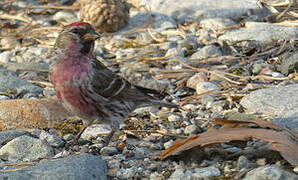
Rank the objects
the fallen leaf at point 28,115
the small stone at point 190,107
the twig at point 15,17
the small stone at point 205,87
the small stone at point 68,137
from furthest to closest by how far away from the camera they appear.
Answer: the twig at point 15,17, the small stone at point 205,87, the small stone at point 190,107, the fallen leaf at point 28,115, the small stone at point 68,137

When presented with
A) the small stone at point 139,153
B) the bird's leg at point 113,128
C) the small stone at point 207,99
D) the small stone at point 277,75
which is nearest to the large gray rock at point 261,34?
the small stone at point 277,75

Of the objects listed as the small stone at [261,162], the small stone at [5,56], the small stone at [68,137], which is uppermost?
the small stone at [261,162]

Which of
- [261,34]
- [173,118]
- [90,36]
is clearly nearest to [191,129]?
[173,118]

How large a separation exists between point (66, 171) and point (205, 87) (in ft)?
7.76

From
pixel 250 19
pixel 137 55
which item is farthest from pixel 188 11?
pixel 137 55

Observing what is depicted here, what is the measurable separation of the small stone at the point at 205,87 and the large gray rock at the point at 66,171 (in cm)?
204

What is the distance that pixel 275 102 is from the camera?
4367 millimetres

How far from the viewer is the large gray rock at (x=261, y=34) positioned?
616cm

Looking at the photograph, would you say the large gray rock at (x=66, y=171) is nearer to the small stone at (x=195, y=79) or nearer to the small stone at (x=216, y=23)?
the small stone at (x=195, y=79)

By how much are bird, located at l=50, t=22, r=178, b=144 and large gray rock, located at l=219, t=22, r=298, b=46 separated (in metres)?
2.56

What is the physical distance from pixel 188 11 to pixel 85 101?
4.12 meters

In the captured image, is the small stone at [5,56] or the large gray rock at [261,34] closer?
the large gray rock at [261,34]

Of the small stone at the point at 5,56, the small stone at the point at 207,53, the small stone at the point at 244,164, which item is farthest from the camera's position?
the small stone at the point at 5,56

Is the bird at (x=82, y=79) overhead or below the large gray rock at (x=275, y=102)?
overhead
